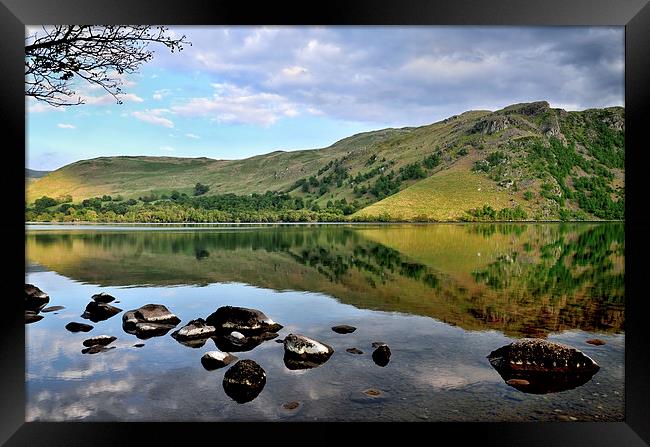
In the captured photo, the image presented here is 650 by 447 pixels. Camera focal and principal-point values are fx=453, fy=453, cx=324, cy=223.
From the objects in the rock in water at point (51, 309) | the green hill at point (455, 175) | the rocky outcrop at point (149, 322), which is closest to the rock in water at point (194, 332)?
the rocky outcrop at point (149, 322)

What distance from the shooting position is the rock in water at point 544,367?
26.6 feet

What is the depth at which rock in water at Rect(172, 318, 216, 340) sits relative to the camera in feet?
36.2

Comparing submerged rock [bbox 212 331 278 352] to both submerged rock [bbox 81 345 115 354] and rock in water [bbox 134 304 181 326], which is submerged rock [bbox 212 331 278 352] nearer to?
rock in water [bbox 134 304 181 326]

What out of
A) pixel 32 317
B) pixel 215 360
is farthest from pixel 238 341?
pixel 32 317

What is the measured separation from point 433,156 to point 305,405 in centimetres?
13542

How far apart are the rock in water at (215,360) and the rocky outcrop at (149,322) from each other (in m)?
2.89

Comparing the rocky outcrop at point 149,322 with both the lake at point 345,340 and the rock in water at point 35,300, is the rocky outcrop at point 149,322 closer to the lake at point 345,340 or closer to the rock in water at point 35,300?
the lake at point 345,340

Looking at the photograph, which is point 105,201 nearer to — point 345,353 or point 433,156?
point 433,156

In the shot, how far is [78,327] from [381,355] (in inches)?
321

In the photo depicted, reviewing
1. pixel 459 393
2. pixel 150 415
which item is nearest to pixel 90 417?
pixel 150 415

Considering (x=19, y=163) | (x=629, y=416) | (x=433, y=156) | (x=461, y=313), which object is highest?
(x=433, y=156)

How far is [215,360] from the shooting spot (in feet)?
29.6

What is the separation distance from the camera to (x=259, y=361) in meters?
9.35
